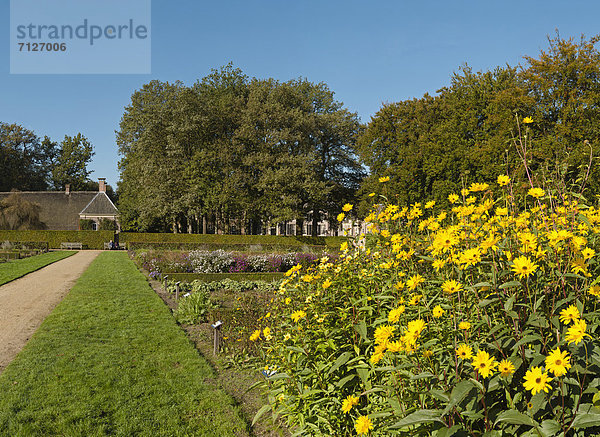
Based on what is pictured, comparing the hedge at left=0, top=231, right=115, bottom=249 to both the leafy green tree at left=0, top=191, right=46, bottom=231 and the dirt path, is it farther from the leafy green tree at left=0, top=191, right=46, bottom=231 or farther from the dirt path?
the dirt path

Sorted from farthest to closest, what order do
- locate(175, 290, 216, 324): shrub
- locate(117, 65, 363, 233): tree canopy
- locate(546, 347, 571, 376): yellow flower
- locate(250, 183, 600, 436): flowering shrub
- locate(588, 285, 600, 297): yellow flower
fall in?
locate(117, 65, 363, 233): tree canopy < locate(175, 290, 216, 324): shrub < locate(588, 285, 600, 297): yellow flower < locate(250, 183, 600, 436): flowering shrub < locate(546, 347, 571, 376): yellow flower

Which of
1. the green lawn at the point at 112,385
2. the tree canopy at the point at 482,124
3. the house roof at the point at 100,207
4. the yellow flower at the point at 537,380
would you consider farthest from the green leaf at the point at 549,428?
the house roof at the point at 100,207

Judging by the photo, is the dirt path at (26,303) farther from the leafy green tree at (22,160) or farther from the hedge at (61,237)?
the leafy green tree at (22,160)

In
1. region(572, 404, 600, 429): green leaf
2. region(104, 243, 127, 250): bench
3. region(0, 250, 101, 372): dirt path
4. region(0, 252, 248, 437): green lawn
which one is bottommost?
region(0, 252, 248, 437): green lawn

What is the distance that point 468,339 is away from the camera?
207 centimetres

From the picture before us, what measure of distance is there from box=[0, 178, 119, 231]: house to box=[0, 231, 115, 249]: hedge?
37.8 feet

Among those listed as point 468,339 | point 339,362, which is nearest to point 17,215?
point 339,362

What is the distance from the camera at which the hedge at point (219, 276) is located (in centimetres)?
1190

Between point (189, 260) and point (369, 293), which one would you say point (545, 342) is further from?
point (189, 260)

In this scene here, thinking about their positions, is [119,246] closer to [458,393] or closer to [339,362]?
[339,362]

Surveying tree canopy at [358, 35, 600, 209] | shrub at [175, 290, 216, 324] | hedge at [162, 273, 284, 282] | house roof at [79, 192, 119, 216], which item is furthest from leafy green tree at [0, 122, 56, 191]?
shrub at [175, 290, 216, 324]

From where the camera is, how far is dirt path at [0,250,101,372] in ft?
19.2

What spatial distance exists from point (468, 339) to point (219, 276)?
10.6m

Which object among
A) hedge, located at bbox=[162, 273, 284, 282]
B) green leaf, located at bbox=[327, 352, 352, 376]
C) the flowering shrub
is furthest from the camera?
hedge, located at bbox=[162, 273, 284, 282]
